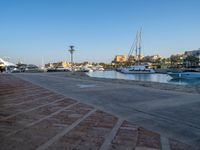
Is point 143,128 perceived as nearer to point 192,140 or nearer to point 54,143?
point 192,140

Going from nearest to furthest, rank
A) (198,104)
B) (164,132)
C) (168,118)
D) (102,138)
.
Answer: (102,138) → (164,132) → (168,118) → (198,104)

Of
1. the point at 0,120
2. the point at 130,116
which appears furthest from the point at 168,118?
the point at 0,120

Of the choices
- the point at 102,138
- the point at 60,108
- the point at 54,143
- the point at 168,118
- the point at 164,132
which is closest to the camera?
the point at 54,143

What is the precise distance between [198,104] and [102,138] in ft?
16.5

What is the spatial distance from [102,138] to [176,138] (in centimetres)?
144

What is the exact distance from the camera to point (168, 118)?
611cm

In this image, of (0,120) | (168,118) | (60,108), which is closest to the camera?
(0,120)

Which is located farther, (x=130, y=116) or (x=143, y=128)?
(x=130, y=116)

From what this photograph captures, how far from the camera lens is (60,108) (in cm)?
729

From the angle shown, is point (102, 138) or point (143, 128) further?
point (143, 128)

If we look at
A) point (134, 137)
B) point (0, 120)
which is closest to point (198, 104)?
point (134, 137)

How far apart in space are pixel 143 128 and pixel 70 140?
1772 mm

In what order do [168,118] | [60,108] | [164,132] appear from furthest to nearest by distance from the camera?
[60,108]
[168,118]
[164,132]

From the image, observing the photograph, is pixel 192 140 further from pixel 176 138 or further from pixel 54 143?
pixel 54 143
